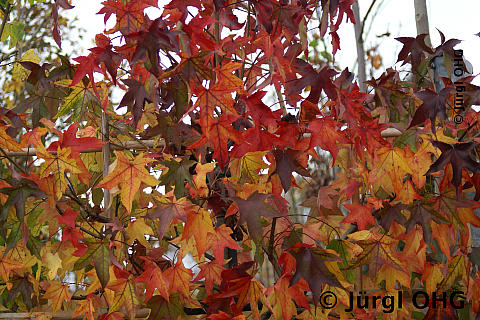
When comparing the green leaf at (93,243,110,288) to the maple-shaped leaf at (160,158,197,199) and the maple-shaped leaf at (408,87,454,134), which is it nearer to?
the maple-shaped leaf at (160,158,197,199)

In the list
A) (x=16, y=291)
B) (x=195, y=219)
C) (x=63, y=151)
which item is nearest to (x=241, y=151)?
(x=195, y=219)

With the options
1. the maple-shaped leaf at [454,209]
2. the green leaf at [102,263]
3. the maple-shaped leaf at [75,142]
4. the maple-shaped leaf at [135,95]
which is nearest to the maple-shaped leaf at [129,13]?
the maple-shaped leaf at [135,95]

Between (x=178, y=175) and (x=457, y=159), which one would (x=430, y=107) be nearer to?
(x=457, y=159)

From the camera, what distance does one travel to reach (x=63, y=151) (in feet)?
3.38

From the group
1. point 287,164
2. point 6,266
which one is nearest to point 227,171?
point 287,164

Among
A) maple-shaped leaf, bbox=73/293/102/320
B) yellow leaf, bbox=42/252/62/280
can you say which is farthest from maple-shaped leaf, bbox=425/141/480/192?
yellow leaf, bbox=42/252/62/280

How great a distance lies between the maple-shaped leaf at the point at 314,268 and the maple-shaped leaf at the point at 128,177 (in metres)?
0.33

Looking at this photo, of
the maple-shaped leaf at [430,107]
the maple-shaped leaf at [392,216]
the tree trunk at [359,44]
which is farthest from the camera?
the tree trunk at [359,44]

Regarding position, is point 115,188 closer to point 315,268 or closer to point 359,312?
point 315,268

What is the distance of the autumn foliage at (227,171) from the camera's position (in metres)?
0.95

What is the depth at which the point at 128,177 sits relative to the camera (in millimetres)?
987

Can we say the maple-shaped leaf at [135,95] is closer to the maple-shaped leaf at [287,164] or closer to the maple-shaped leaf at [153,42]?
the maple-shaped leaf at [153,42]

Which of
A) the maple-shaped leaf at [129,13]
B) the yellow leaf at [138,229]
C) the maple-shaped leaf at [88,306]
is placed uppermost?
the maple-shaped leaf at [129,13]

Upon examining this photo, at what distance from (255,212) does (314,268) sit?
17 cm
